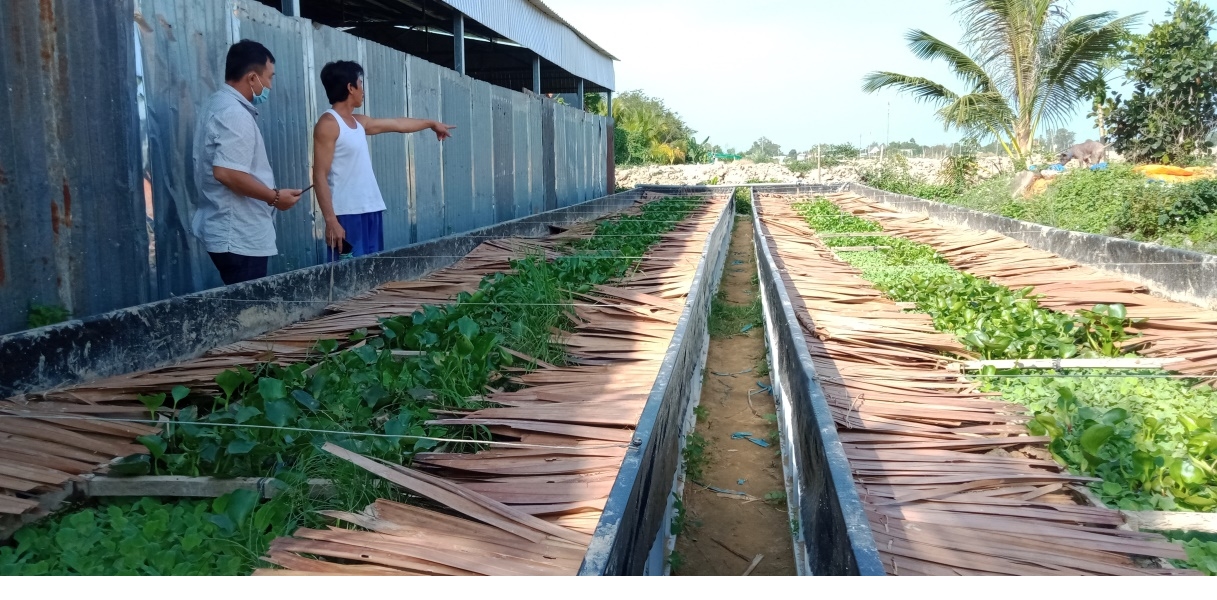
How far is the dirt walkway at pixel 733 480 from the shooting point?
11.1 feet

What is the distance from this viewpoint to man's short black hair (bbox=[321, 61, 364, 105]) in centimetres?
525

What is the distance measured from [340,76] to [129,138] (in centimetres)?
120

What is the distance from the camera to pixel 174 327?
12.8ft

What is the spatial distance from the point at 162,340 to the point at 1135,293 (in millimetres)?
5985

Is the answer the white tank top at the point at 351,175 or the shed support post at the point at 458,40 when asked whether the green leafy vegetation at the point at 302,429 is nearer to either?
the white tank top at the point at 351,175

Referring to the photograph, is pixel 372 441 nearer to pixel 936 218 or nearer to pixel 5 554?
pixel 5 554

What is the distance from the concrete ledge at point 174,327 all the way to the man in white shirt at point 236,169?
27 cm

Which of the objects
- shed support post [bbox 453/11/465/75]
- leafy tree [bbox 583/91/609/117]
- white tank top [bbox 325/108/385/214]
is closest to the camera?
white tank top [bbox 325/108/385/214]

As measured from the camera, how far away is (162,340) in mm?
3832

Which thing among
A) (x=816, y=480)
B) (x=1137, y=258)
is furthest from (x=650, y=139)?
(x=816, y=480)

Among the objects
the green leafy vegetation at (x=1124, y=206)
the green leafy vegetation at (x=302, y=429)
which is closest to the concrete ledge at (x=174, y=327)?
the green leafy vegetation at (x=302, y=429)

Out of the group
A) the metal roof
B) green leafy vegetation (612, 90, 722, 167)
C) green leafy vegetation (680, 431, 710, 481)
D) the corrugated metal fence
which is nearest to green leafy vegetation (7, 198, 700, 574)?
green leafy vegetation (680, 431, 710, 481)

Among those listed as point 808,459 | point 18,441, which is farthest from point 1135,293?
point 18,441

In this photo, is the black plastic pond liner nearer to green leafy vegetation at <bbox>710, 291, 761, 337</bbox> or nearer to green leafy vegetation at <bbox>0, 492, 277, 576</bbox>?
green leafy vegetation at <bbox>0, 492, 277, 576</bbox>
